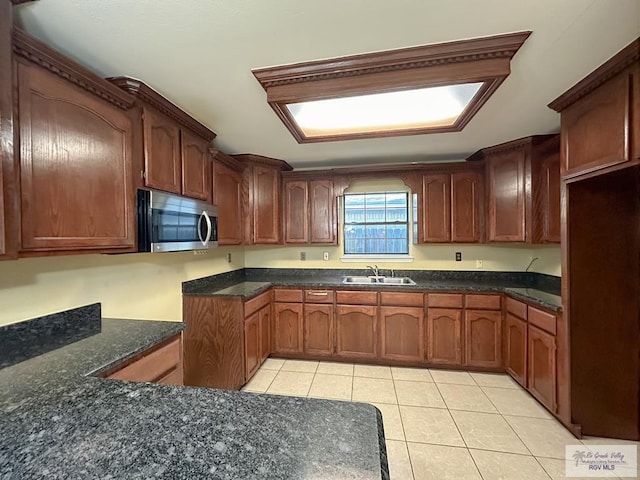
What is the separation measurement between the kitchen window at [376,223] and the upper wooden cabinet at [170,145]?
6.14 ft

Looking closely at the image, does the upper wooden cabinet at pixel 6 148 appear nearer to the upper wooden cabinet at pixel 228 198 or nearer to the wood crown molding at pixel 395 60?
the wood crown molding at pixel 395 60

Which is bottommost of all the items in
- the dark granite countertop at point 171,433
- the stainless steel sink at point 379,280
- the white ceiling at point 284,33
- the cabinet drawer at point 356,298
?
the cabinet drawer at point 356,298

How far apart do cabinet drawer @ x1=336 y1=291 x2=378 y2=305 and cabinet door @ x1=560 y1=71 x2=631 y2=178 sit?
1895 mm

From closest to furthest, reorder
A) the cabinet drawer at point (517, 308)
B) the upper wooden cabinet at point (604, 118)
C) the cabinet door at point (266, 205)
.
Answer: the upper wooden cabinet at point (604, 118), the cabinet drawer at point (517, 308), the cabinet door at point (266, 205)

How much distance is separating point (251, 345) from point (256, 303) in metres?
0.40

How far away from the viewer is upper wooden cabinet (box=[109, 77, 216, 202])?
1.65 m

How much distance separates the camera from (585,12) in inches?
44.4

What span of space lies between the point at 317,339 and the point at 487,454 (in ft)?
5.71

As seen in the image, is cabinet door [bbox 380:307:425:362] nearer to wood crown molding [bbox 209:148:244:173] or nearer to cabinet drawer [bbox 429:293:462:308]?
cabinet drawer [bbox 429:293:462:308]

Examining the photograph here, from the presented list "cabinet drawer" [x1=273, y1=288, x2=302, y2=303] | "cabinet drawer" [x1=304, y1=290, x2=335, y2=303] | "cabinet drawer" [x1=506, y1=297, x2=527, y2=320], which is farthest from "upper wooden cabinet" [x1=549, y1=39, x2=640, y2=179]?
"cabinet drawer" [x1=273, y1=288, x2=302, y2=303]

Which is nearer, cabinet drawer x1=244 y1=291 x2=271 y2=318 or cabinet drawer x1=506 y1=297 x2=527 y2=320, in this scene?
cabinet drawer x1=506 y1=297 x2=527 y2=320

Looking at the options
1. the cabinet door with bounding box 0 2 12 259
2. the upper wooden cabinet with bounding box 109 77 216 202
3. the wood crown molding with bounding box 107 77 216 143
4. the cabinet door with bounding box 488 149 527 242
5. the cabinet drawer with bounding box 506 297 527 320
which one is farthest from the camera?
the cabinet door with bounding box 488 149 527 242

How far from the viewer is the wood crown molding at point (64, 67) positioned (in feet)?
3.49

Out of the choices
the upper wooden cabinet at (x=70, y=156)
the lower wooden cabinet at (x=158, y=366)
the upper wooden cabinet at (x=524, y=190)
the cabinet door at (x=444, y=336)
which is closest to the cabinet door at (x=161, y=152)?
the upper wooden cabinet at (x=70, y=156)
